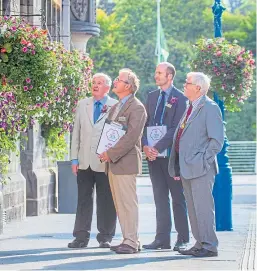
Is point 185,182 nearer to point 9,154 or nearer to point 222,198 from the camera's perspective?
point 222,198

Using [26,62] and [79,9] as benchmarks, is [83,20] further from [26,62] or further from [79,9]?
[26,62]

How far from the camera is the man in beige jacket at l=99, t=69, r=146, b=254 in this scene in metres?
13.1

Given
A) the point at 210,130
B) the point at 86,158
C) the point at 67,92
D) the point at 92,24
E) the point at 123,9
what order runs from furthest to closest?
the point at 123,9 < the point at 92,24 < the point at 67,92 < the point at 86,158 < the point at 210,130

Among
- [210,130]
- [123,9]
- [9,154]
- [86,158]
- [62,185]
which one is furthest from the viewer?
[123,9]

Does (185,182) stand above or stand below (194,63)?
below

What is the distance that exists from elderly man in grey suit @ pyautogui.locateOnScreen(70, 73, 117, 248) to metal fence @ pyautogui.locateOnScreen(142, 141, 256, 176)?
3555 cm

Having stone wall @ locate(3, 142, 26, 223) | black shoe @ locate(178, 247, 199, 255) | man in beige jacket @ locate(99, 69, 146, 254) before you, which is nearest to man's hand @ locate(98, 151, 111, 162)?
man in beige jacket @ locate(99, 69, 146, 254)

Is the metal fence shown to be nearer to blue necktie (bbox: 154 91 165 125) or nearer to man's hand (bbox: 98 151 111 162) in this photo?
blue necktie (bbox: 154 91 165 125)

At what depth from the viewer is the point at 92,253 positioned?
522 inches

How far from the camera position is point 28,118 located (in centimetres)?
1695

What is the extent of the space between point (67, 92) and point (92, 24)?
742 cm

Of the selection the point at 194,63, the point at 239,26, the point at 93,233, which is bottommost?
the point at 93,233

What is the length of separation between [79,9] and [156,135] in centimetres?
1307

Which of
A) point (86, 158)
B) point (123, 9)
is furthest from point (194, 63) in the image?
point (123, 9)
